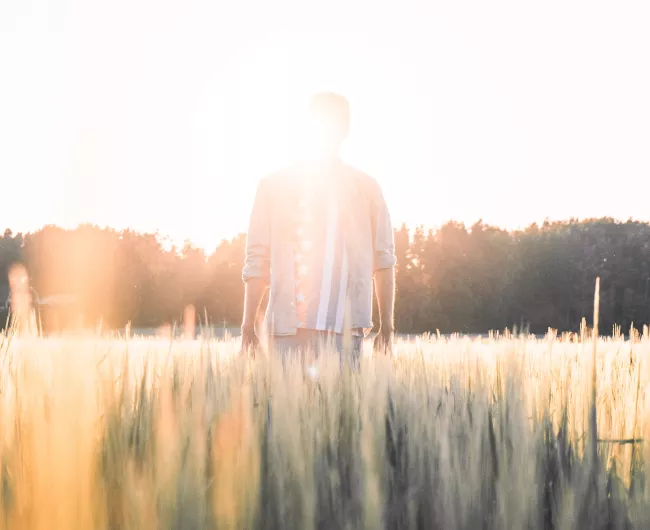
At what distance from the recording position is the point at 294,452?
4.46 ft

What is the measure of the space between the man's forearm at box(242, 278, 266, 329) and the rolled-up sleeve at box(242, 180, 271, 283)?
0.05 metres

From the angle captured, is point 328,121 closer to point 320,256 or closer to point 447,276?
point 320,256

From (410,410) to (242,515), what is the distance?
509 mm

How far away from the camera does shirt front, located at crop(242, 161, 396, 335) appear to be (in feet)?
11.5

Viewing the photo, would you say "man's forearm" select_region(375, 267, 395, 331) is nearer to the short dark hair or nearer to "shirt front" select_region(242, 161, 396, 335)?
"shirt front" select_region(242, 161, 396, 335)

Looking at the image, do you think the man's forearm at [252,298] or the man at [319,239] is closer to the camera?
the man at [319,239]

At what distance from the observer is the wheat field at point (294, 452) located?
1.19m

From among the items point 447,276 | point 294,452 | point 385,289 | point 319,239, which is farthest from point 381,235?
point 447,276

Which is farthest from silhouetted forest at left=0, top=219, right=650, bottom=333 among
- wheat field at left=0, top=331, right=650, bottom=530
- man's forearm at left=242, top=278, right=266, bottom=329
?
A: wheat field at left=0, top=331, right=650, bottom=530

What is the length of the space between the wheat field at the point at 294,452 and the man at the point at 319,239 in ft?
5.68

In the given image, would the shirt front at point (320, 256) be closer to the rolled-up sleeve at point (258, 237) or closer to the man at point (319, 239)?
the man at point (319, 239)

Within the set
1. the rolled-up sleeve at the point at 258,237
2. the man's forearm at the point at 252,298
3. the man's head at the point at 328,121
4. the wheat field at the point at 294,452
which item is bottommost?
the wheat field at the point at 294,452

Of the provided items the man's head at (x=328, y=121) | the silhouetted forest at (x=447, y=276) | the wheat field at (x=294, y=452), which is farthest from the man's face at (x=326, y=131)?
the silhouetted forest at (x=447, y=276)

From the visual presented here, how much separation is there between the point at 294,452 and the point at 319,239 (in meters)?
2.27
